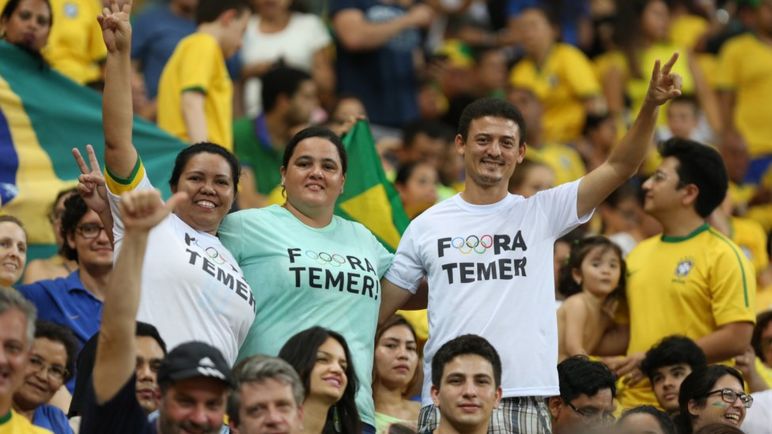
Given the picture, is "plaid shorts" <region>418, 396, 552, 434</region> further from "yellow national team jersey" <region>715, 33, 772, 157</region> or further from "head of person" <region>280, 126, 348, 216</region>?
"yellow national team jersey" <region>715, 33, 772, 157</region>

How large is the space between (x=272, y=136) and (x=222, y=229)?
5041mm

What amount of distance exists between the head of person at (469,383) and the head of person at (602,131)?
825 centimetres

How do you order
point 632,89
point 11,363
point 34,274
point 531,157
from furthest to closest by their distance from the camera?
point 632,89, point 531,157, point 34,274, point 11,363

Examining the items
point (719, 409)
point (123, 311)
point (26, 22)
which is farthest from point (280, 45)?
point (123, 311)

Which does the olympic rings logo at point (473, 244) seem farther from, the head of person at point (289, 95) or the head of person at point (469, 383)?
the head of person at point (289, 95)

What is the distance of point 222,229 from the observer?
8109 mm

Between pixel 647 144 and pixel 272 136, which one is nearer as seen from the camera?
pixel 647 144

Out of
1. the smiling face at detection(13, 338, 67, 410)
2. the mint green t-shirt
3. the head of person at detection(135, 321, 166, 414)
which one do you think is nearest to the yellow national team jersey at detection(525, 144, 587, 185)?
the mint green t-shirt

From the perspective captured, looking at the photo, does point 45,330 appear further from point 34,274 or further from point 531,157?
point 531,157

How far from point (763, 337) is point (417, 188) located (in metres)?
2.93

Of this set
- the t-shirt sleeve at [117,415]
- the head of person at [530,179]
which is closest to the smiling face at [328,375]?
the t-shirt sleeve at [117,415]

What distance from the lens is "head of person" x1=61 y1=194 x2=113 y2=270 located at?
30.4 feet

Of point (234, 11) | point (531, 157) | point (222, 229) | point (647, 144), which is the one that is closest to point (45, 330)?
point (222, 229)

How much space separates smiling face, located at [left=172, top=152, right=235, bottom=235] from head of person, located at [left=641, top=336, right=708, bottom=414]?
113 inches
